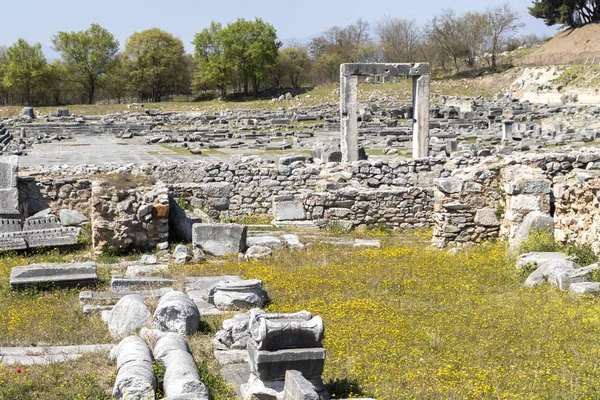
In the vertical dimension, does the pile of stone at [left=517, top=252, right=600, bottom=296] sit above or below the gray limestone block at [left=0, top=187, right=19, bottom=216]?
below

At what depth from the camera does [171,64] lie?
2820 inches

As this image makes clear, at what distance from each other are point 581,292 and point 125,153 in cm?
2407

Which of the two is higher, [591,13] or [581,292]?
[591,13]

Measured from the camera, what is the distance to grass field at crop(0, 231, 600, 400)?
6.51m

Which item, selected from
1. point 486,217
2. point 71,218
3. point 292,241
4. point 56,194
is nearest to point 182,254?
point 292,241

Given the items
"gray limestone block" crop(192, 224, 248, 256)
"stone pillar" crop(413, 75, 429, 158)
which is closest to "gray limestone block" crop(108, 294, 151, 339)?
"gray limestone block" crop(192, 224, 248, 256)

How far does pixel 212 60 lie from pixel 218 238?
193ft

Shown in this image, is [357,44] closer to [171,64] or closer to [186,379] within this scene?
[171,64]

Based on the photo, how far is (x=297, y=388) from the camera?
552 centimetres

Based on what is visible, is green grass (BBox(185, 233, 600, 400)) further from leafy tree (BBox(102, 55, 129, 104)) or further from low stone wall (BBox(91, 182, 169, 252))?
leafy tree (BBox(102, 55, 129, 104))

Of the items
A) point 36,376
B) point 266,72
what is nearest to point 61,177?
point 36,376

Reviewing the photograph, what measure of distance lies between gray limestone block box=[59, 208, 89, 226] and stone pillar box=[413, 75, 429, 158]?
1131 cm

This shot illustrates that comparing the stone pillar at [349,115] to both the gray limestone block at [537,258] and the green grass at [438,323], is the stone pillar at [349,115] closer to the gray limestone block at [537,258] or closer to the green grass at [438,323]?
the green grass at [438,323]

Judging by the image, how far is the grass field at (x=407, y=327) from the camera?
6508mm
